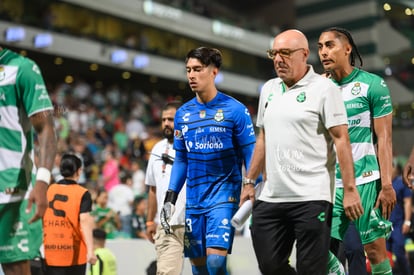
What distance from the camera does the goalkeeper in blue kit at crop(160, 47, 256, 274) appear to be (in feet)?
21.4

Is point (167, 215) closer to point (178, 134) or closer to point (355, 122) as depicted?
point (178, 134)

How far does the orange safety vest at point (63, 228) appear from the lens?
7957 mm

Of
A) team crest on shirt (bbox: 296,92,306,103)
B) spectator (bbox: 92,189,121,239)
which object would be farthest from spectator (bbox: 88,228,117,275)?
team crest on shirt (bbox: 296,92,306,103)

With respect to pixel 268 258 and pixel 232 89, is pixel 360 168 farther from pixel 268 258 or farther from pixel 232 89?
pixel 232 89

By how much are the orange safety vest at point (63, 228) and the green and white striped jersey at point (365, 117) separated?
10.8 ft

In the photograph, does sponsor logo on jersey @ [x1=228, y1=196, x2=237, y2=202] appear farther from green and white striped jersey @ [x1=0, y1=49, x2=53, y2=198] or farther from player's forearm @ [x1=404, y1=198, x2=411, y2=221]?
player's forearm @ [x1=404, y1=198, x2=411, y2=221]

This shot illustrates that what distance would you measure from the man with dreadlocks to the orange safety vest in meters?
3.22

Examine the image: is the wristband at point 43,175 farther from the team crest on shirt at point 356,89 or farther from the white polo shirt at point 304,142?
the team crest on shirt at point 356,89

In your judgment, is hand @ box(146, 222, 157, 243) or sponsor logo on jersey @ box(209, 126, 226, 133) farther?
hand @ box(146, 222, 157, 243)

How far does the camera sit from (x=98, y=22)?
3659 centimetres

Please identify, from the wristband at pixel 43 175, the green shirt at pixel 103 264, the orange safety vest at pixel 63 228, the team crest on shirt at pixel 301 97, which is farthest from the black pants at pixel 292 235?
the green shirt at pixel 103 264

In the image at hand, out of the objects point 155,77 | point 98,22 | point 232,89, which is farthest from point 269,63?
point 98,22

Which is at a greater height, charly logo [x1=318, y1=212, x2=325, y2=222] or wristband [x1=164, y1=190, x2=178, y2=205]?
wristband [x1=164, y1=190, x2=178, y2=205]

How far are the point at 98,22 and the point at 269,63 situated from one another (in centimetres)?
1779
